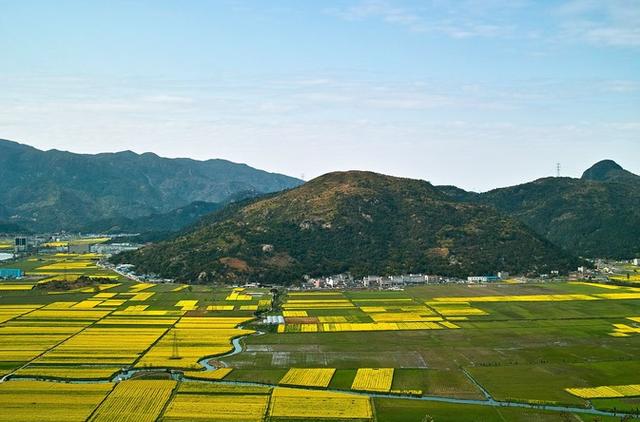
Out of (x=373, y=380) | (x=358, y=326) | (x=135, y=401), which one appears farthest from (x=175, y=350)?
(x=358, y=326)

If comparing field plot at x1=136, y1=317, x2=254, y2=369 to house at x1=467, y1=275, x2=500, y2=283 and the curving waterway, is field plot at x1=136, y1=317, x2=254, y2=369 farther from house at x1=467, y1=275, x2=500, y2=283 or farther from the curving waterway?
house at x1=467, y1=275, x2=500, y2=283

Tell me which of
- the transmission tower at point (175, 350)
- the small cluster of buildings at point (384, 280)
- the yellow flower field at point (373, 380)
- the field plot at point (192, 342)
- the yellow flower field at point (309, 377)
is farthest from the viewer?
the small cluster of buildings at point (384, 280)

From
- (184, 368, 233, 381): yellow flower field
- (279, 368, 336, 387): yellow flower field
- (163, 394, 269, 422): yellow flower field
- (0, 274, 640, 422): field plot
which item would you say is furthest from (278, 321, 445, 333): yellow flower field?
(163, 394, 269, 422): yellow flower field

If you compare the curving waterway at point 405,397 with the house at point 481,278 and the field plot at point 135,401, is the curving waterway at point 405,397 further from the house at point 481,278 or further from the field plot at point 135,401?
the house at point 481,278

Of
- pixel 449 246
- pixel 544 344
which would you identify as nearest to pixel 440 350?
pixel 544 344

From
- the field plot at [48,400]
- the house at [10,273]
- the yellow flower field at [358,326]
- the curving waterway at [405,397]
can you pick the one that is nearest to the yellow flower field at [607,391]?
the curving waterway at [405,397]

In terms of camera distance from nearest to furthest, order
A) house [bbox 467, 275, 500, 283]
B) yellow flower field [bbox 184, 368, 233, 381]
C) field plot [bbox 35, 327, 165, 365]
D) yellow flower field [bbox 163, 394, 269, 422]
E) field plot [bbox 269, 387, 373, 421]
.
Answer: yellow flower field [bbox 163, 394, 269, 422], field plot [bbox 269, 387, 373, 421], yellow flower field [bbox 184, 368, 233, 381], field plot [bbox 35, 327, 165, 365], house [bbox 467, 275, 500, 283]

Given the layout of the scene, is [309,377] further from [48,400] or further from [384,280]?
[384,280]
